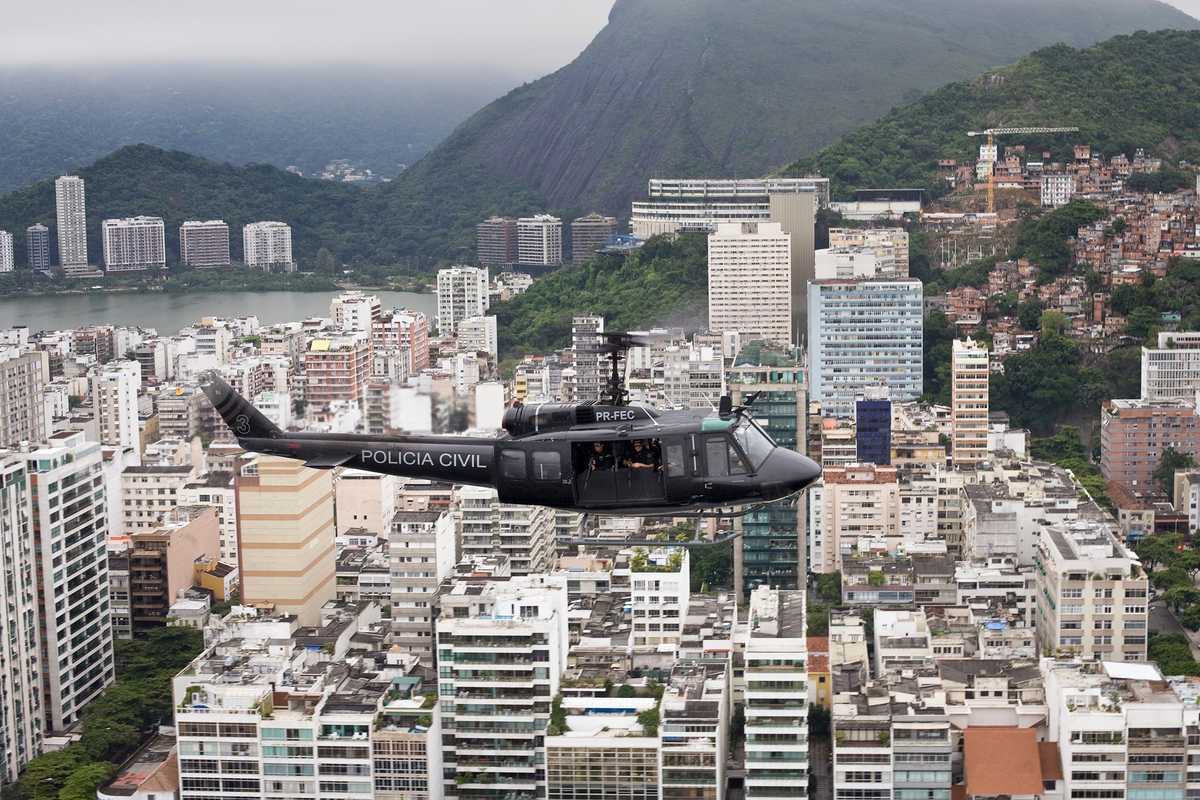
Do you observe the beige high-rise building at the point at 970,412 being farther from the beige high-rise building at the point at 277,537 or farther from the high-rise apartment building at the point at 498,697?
the high-rise apartment building at the point at 498,697

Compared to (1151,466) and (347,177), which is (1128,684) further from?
(347,177)

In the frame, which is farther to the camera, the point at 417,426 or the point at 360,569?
the point at 360,569

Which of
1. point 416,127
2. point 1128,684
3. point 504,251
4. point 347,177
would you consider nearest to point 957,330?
point 1128,684

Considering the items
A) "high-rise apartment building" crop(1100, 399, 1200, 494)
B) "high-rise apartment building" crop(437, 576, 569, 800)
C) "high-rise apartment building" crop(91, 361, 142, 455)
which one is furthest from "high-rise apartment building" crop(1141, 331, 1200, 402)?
"high-rise apartment building" crop(437, 576, 569, 800)

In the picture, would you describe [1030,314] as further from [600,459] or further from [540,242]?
[540,242]

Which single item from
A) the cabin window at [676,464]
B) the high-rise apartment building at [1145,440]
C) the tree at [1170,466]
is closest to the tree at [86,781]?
the cabin window at [676,464]

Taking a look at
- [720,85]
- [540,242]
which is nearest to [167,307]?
[540,242]
